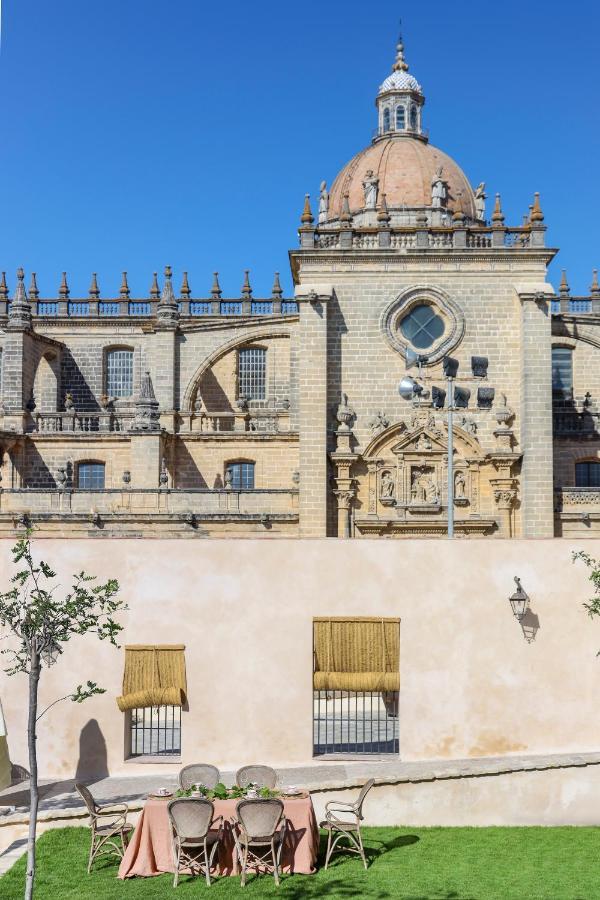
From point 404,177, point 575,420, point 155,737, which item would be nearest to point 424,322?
point 575,420

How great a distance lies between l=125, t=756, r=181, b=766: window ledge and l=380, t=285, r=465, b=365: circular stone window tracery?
16.4m

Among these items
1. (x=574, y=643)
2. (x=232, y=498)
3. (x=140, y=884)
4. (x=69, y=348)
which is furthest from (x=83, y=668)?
(x=69, y=348)

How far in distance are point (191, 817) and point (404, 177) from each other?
3803 cm

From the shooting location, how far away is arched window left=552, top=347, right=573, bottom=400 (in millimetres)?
35062

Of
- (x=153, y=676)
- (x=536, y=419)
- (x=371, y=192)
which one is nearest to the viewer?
(x=153, y=676)

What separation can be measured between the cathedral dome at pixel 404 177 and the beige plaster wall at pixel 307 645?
3176 cm

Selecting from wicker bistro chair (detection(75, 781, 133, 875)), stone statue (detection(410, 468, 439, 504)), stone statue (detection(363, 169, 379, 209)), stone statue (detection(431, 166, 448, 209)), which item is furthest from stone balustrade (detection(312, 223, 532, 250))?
wicker bistro chair (detection(75, 781, 133, 875))

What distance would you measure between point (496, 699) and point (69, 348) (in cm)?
2779

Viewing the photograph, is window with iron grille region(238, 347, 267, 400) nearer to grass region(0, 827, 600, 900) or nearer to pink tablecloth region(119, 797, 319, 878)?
grass region(0, 827, 600, 900)

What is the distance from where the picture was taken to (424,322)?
29031mm

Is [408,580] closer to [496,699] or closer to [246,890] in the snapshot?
[496,699]

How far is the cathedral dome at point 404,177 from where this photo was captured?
44688 millimetres

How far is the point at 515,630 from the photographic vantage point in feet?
48.0

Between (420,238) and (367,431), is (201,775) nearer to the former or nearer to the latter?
(367,431)
